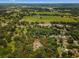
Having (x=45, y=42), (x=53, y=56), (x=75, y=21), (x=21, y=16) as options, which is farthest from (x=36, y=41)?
Result: (x=75, y=21)

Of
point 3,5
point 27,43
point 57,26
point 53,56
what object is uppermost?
point 3,5

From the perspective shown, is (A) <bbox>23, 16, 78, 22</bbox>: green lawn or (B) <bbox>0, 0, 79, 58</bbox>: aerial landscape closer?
(B) <bbox>0, 0, 79, 58</bbox>: aerial landscape

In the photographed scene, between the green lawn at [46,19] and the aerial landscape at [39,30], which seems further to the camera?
the green lawn at [46,19]

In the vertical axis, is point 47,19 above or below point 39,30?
above

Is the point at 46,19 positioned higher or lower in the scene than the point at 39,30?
higher

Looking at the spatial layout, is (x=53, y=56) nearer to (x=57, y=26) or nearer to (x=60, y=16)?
(x=57, y=26)

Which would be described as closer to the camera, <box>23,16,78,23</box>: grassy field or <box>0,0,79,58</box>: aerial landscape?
<box>0,0,79,58</box>: aerial landscape

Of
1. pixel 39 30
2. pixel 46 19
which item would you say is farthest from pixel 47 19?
pixel 39 30

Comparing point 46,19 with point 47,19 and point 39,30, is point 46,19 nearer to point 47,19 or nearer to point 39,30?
point 47,19
